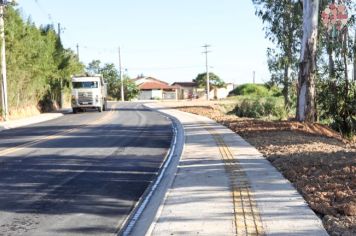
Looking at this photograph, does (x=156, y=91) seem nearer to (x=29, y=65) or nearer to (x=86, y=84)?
(x=86, y=84)

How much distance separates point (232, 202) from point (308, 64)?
14.4 metres

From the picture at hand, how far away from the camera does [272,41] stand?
36.6 meters

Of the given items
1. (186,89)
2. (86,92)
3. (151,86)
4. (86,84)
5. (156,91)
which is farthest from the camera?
(186,89)

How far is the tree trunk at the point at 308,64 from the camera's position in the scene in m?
21.1

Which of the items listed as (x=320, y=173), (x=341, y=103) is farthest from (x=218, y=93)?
(x=320, y=173)

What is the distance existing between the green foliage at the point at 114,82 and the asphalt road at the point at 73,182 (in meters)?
87.6

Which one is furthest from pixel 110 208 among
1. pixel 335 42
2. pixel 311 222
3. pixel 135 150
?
pixel 335 42

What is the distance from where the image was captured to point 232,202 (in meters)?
8.06

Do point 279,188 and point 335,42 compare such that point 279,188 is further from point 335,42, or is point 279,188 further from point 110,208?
point 335,42

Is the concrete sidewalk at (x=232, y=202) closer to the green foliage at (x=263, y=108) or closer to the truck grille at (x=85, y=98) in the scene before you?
the green foliage at (x=263, y=108)

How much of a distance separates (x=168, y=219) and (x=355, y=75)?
21.6m

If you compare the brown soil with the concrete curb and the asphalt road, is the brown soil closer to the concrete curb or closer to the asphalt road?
the concrete curb

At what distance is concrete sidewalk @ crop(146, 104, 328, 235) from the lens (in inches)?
261

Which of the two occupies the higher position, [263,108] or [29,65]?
[29,65]
